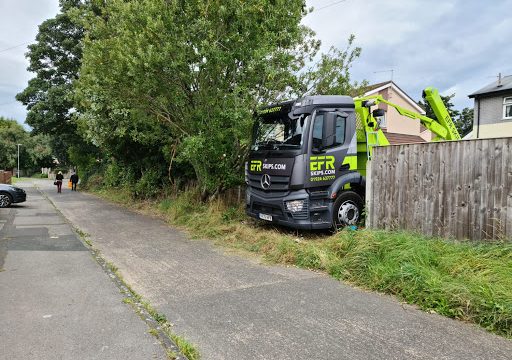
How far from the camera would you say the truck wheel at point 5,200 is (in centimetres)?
1474

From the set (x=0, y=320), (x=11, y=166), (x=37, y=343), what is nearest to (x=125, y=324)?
(x=37, y=343)

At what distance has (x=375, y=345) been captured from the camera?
339cm

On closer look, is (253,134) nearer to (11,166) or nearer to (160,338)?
(160,338)

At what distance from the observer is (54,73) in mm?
25547

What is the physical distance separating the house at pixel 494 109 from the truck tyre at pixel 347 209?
16.9 meters

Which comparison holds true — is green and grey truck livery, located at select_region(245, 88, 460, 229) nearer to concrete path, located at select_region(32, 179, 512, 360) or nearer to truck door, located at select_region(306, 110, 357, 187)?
truck door, located at select_region(306, 110, 357, 187)

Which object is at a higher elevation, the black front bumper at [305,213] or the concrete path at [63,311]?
the black front bumper at [305,213]

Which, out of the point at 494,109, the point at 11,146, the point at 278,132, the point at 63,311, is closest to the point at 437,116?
the point at 278,132

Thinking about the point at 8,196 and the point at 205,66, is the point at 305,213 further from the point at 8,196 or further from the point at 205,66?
the point at 8,196

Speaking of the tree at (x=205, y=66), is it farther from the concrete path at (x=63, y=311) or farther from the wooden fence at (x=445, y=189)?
the concrete path at (x=63, y=311)

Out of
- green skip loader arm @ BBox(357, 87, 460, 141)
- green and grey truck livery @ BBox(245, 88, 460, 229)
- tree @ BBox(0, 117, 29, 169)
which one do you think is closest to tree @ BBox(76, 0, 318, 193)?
green and grey truck livery @ BBox(245, 88, 460, 229)

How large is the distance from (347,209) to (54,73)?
25324mm

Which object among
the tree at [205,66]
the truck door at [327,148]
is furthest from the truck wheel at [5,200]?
the truck door at [327,148]

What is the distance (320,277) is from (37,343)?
3.61 m
